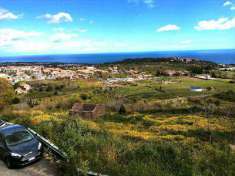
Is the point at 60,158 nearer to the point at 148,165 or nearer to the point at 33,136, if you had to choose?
the point at 33,136

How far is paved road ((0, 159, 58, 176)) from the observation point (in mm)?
8216

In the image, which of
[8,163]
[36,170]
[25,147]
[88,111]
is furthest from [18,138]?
[88,111]

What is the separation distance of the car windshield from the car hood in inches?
8.0

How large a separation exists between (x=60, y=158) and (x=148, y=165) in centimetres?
278

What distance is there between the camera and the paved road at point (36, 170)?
822 centimetres

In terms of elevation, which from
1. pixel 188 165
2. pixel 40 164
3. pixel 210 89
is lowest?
pixel 210 89

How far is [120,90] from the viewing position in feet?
303

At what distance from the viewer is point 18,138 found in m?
9.74

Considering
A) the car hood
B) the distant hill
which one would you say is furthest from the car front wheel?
the distant hill

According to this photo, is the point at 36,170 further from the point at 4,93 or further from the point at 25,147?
the point at 4,93

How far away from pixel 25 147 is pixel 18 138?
0.69 m

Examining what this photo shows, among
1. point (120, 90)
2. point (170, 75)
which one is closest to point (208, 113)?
point (120, 90)

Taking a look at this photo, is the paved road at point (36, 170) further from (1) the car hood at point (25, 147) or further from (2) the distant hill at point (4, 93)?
(2) the distant hill at point (4, 93)

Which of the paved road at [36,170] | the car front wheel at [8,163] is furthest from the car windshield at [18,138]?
the paved road at [36,170]
